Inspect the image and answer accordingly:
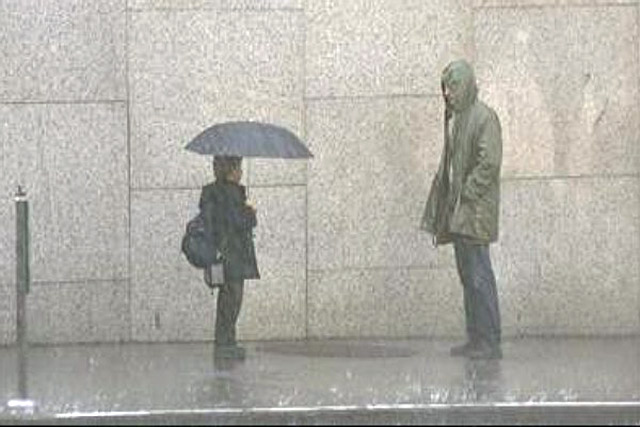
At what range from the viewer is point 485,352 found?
11438 millimetres

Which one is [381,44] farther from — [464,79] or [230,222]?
[230,222]

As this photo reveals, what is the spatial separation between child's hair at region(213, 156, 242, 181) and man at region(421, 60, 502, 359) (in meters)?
1.63

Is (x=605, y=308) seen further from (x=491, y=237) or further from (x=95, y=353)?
(x=95, y=353)

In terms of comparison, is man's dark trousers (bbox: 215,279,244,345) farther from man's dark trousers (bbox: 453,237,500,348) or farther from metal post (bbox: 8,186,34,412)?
metal post (bbox: 8,186,34,412)

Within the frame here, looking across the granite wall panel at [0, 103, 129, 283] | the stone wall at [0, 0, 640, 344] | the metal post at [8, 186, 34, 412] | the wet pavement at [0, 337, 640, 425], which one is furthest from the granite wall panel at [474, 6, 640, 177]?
the metal post at [8, 186, 34, 412]

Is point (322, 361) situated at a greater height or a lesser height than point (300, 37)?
lesser

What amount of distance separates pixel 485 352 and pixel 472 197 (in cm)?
121

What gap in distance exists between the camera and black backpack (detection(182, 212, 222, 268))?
35.9 feet

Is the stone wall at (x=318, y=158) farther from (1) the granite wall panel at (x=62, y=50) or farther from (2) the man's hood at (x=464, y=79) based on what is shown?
(2) the man's hood at (x=464, y=79)

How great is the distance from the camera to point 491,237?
11352mm

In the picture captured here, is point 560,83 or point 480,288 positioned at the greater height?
point 560,83

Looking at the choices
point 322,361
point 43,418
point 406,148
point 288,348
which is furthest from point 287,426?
point 406,148

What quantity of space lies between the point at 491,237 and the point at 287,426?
2960mm

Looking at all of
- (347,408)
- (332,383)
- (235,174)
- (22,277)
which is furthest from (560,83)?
(22,277)
